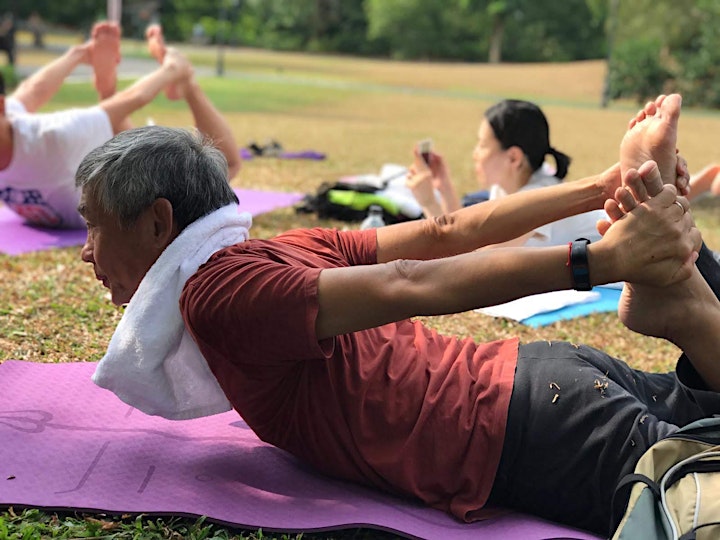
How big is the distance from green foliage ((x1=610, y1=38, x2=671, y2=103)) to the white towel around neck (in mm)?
25445

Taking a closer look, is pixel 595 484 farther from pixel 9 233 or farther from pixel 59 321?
pixel 9 233

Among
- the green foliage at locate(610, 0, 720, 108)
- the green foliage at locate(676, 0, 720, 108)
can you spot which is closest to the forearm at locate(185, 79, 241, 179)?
the green foliage at locate(676, 0, 720, 108)

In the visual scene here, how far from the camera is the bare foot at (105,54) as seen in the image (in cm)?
612

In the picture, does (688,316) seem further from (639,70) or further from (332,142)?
(639,70)

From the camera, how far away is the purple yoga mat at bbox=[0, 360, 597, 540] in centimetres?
239

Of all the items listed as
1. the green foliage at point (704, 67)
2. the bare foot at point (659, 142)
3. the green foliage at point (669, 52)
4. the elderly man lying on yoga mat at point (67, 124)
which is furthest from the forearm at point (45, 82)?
the green foliage at point (669, 52)

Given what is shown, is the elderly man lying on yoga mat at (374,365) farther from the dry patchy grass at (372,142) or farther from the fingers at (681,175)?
the dry patchy grass at (372,142)

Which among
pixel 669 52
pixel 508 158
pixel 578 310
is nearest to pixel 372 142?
pixel 508 158

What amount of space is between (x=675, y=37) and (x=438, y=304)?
26873 mm

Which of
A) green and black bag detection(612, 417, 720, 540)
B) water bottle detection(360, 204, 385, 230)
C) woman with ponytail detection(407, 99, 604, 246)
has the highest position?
woman with ponytail detection(407, 99, 604, 246)

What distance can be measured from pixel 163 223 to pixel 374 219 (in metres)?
3.71

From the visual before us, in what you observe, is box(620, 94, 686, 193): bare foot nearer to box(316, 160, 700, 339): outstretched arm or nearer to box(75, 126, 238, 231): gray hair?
box(316, 160, 700, 339): outstretched arm

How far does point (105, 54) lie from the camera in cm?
623

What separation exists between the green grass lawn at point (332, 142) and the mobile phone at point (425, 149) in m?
0.96
